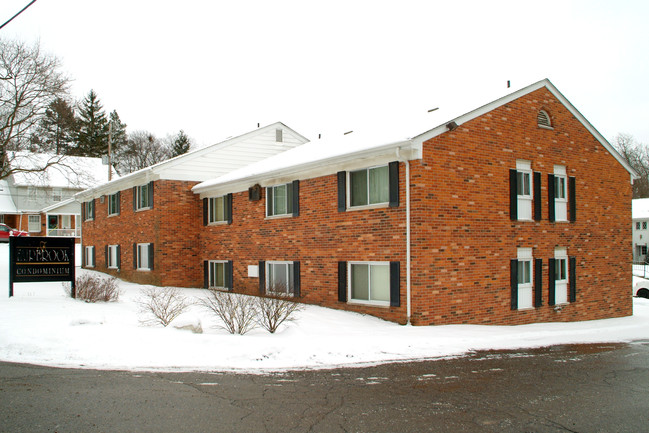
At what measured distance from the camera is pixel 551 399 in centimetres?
684

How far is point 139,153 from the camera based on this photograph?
6531 cm

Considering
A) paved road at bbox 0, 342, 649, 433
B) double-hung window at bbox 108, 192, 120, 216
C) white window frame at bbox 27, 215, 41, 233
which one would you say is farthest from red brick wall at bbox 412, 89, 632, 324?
white window frame at bbox 27, 215, 41, 233

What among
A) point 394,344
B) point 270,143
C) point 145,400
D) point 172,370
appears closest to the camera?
point 145,400

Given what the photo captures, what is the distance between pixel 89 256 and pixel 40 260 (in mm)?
16349

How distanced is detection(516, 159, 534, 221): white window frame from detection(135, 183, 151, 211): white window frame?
1413 centimetres

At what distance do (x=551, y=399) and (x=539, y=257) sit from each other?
9.41 metres

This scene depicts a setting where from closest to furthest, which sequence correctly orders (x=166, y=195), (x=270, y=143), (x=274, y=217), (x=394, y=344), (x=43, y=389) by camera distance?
1. (x=43, y=389)
2. (x=394, y=344)
3. (x=274, y=217)
4. (x=166, y=195)
5. (x=270, y=143)

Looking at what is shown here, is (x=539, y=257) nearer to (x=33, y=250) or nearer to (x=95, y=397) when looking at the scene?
(x=95, y=397)

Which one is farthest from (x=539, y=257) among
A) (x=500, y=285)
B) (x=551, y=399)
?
(x=551, y=399)

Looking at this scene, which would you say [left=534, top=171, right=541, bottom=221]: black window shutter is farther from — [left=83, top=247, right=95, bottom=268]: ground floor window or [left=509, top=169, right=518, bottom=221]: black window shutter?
[left=83, top=247, right=95, bottom=268]: ground floor window

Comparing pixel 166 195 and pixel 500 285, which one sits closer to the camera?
pixel 500 285

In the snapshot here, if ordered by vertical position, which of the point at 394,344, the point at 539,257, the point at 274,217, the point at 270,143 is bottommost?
the point at 394,344

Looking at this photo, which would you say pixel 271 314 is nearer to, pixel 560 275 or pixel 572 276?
pixel 560 275

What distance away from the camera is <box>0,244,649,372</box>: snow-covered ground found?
8.92m
